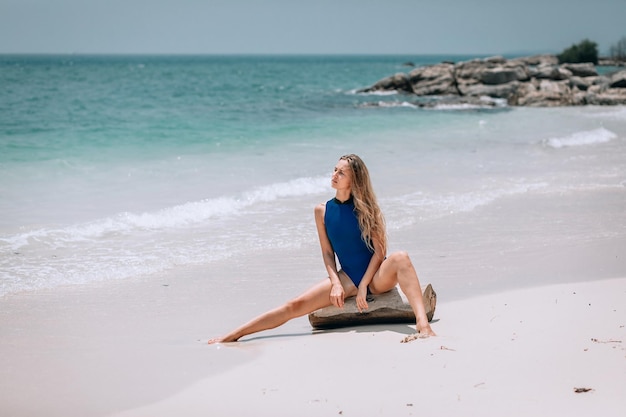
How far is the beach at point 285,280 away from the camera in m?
4.62

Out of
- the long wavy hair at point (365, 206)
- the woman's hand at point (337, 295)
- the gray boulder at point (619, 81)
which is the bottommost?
the woman's hand at point (337, 295)

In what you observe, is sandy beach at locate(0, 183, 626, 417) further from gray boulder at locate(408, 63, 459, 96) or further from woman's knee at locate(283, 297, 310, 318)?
gray boulder at locate(408, 63, 459, 96)

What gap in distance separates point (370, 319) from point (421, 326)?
55 cm

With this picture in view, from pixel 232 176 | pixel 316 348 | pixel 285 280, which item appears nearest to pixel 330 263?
pixel 316 348

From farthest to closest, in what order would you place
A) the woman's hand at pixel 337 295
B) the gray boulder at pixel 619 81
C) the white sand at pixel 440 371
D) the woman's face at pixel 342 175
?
1. the gray boulder at pixel 619 81
2. the woman's face at pixel 342 175
3. the woman's hand at pixel 337 295
4. the white sand at pixel 440 371

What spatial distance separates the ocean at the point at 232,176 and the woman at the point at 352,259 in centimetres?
257

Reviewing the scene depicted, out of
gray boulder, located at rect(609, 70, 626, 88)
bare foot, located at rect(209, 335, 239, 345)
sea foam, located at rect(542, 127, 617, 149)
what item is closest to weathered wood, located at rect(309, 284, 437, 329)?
bare foot, located at rect(209, 335, 239, 345)

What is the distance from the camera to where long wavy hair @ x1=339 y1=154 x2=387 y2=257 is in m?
6.00

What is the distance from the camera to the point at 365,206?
6004 millimetres

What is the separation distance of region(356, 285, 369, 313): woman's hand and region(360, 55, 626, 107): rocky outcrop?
30.6 m

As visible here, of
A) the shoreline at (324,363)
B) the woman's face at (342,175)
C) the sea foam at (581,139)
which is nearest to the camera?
the shoreline at (324,363)

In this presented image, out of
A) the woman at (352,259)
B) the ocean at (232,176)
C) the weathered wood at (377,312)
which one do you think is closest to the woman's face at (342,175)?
the woman at (352,259)

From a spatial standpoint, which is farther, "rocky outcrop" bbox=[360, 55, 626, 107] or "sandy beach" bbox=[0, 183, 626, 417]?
"rocky outcrop" bbox=[360, 55, 626, 107]

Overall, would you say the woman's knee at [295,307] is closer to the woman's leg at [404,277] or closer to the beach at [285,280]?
the beach at [285,280]
